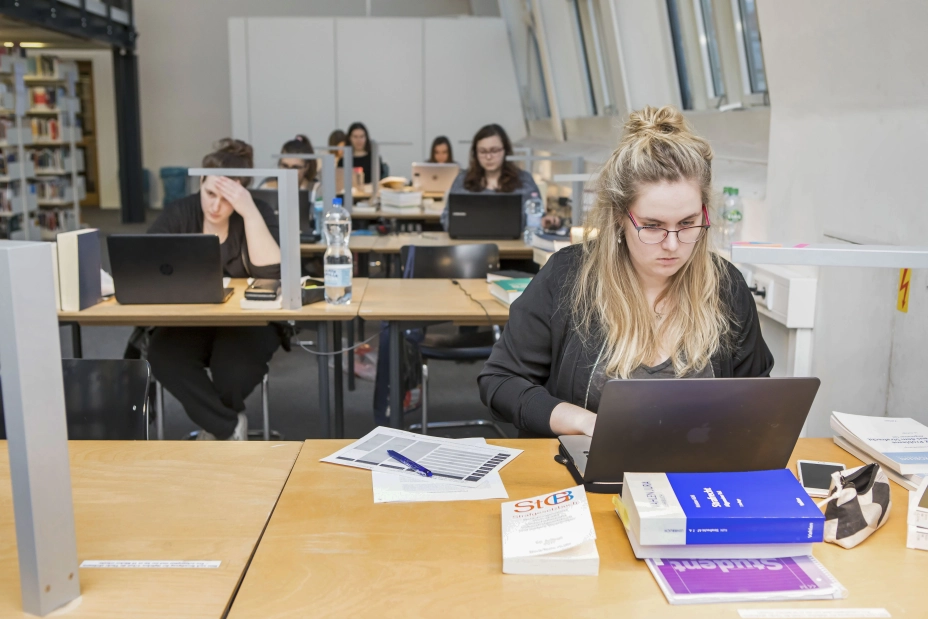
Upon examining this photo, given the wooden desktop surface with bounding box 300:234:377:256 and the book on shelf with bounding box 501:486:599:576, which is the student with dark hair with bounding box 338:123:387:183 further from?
the book on shelf with bounding box 501:486:599:576

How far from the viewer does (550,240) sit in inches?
158

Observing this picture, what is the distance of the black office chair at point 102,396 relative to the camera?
1.91 metres

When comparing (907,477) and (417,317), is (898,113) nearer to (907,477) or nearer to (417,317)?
(907,477)

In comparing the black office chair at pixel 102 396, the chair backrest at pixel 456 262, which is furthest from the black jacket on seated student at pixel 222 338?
the black office chair at pixel 102 396

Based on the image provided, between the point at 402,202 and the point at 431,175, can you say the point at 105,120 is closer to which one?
the point at 431,175

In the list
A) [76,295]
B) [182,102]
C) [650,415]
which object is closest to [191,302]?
[76,295]

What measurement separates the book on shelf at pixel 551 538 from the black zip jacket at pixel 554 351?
0.48 metres

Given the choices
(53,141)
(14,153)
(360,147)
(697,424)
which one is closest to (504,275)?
(697,424)

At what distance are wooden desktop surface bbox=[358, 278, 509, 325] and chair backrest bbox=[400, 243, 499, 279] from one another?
0.68 ft

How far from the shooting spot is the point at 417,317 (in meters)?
2.86

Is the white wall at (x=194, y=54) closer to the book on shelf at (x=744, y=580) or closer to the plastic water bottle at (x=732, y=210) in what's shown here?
the plastic water bottle at (x=732, y=210)

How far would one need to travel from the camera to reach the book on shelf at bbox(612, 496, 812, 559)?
1.14 meters

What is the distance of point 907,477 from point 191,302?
222 cm

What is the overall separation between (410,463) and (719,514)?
569 millimetres
